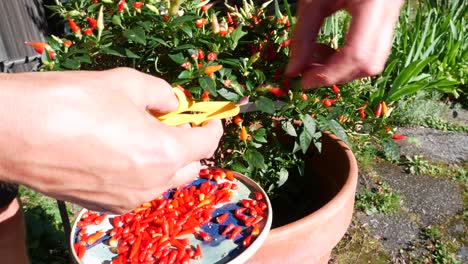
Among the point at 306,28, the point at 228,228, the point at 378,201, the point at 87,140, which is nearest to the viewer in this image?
the point at 87,140

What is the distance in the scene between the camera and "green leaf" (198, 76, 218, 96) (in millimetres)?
1393

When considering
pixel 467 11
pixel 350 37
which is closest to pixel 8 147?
pixel 350 37

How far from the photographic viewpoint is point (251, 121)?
66.4 inches

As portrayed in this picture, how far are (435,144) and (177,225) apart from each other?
2.12 meters

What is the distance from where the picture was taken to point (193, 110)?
44.6 inches

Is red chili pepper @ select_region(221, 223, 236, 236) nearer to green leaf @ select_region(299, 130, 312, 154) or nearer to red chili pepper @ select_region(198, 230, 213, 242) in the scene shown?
red chili pepper @ select_region(198, 230, 213, 242)

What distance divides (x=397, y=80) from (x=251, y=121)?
52.6 inches

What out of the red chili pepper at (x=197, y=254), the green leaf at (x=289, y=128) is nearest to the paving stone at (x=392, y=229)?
the green leaf at (x=289, y=128)

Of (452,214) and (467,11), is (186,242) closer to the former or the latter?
(452,214)

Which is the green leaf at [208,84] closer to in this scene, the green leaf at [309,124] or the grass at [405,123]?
the green leaf at [309,124]

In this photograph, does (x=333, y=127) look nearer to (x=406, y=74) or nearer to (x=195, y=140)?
(x=195, y=140)

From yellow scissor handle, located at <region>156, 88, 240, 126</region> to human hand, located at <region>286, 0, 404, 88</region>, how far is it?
11.1 inches

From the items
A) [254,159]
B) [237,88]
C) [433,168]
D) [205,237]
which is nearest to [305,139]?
[254,159]

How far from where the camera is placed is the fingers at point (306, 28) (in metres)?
0.92
